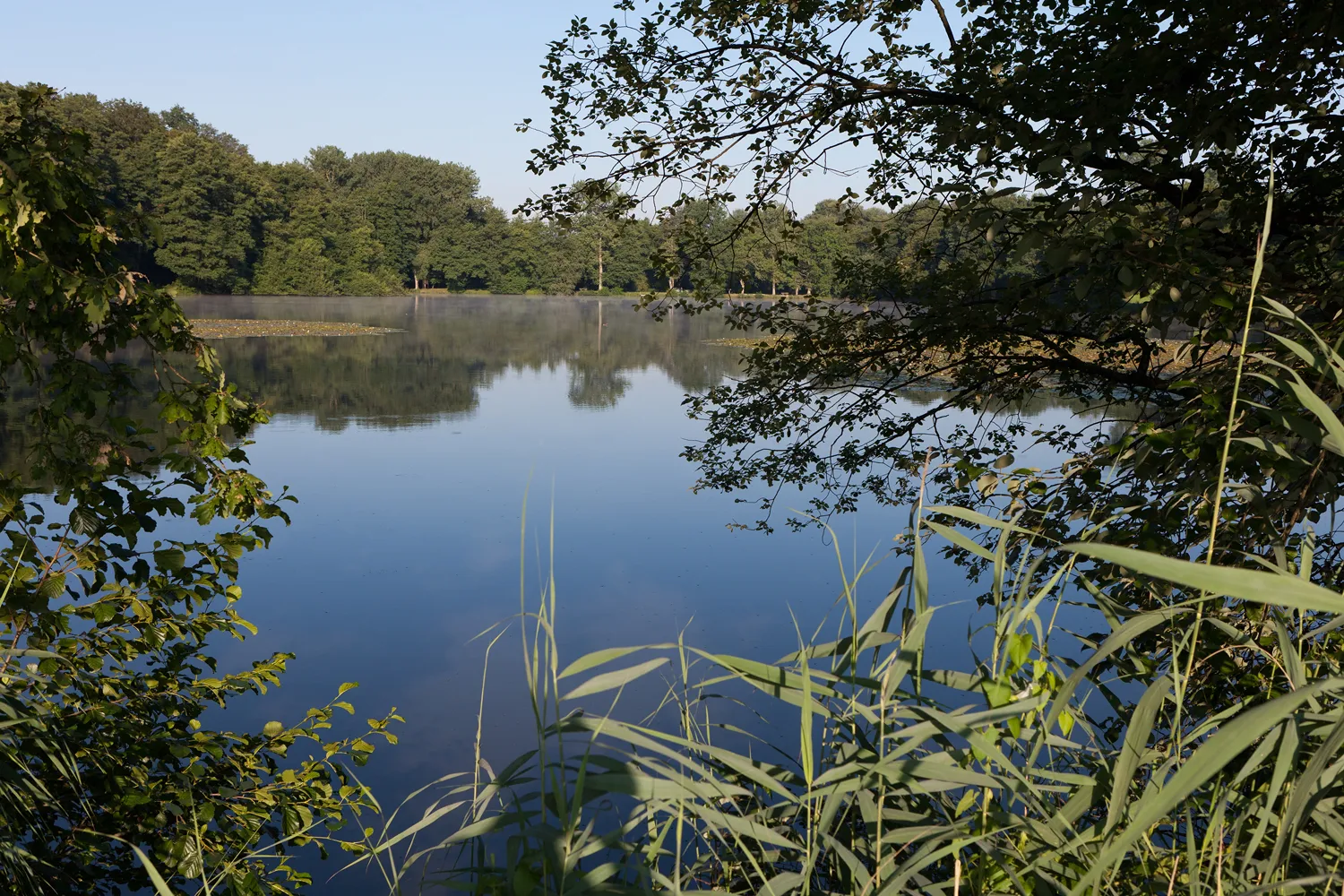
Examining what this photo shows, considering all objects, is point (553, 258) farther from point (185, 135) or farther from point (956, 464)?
point (956, 464)

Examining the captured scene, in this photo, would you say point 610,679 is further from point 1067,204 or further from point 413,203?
point 413,203

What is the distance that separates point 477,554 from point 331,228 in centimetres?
5741

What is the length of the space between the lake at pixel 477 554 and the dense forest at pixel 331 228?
58.7 feet

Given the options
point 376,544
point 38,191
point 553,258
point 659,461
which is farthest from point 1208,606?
point 553,258

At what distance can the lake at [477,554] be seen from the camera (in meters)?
7.82

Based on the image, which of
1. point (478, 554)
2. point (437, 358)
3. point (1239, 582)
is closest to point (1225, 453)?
point (1239, 582)

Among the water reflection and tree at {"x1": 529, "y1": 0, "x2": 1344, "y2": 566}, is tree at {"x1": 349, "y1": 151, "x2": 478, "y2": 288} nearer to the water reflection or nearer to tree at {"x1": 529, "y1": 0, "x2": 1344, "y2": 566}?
the water reflection

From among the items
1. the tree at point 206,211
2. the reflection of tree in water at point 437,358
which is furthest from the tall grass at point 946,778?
the tree at point 206,211

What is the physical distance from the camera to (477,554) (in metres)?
11.0

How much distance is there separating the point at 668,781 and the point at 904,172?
5.99 meters

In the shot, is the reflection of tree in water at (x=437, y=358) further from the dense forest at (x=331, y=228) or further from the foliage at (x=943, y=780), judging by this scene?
the foliage at (x=943, y=780)

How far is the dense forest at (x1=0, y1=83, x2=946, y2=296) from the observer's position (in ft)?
173

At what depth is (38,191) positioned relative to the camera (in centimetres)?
317

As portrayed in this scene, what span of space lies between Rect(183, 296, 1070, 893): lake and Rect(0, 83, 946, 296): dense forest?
58.7 ft
